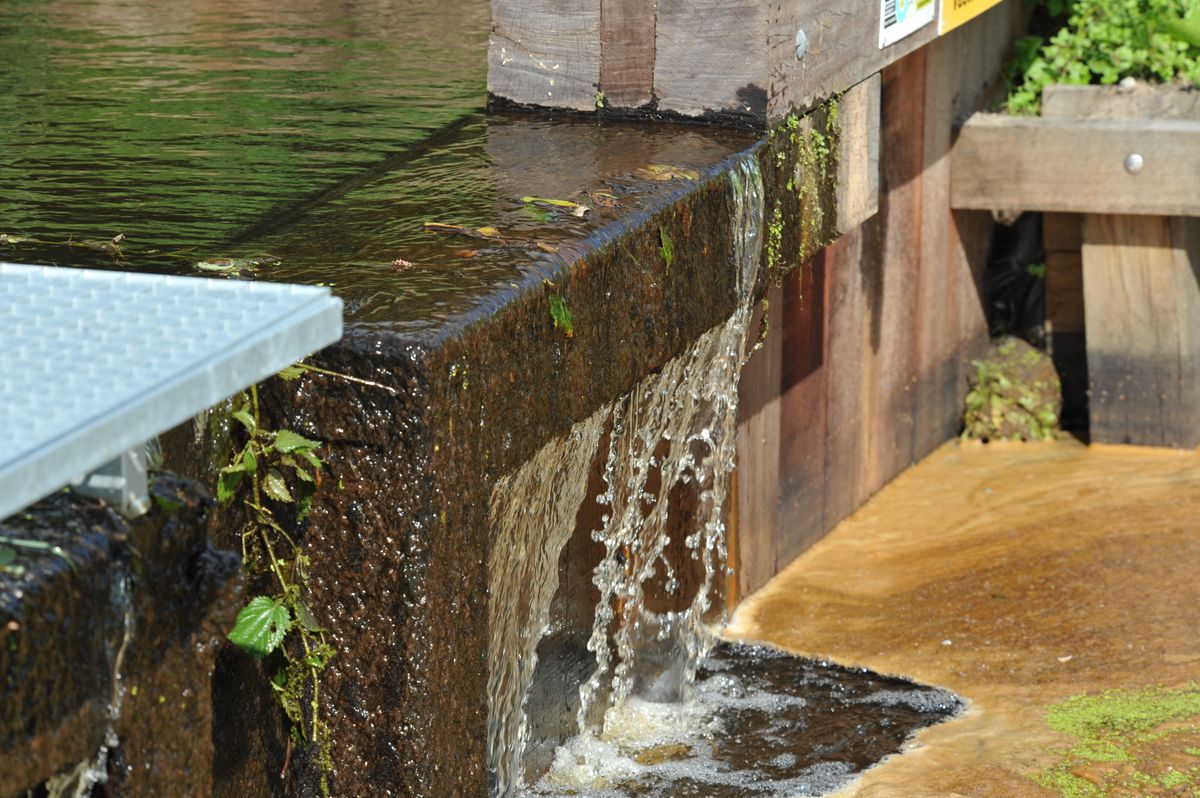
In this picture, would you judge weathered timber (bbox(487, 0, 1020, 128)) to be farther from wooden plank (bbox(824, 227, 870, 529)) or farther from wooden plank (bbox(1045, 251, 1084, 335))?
wooden plank (bbox(1045, 251, 1084, 335))

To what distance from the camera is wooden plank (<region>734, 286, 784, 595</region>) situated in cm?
536

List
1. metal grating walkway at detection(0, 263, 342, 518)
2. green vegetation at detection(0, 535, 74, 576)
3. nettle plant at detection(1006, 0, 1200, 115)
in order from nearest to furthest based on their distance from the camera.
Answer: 1. metal grating walkway at detection(0, 263, 342, 518)
2. green vegetation at detection(0, 535, 74, 576)
3. nettle plant at detection(1006, 0, 1200, 115)

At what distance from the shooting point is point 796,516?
19.5 ft

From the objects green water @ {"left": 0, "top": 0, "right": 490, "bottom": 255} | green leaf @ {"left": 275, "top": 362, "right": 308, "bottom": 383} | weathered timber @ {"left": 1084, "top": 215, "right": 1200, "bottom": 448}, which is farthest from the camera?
weathered timber @ {"left": 1084, "top": 215, "right": 1200, "bottom": 448}

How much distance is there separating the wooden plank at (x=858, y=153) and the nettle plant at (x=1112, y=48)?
2.22 metres

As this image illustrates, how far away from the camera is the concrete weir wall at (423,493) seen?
2178 mm

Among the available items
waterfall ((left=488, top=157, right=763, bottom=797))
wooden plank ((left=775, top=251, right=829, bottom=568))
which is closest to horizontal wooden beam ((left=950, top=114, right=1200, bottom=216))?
wooden plank ((left=775, top=251, right=829, bottom=568))

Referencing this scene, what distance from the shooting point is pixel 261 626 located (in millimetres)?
2861

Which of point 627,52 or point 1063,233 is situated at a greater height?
point 627,52

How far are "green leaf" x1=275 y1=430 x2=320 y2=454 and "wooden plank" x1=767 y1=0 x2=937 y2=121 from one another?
76.0 inches

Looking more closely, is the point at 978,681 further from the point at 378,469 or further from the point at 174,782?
the point at 174,782

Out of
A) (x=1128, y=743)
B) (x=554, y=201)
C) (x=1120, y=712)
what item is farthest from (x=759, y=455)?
(x=554, y=201)

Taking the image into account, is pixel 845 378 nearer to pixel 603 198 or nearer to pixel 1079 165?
pixel 1079 165

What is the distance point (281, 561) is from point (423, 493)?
11.9 inches
